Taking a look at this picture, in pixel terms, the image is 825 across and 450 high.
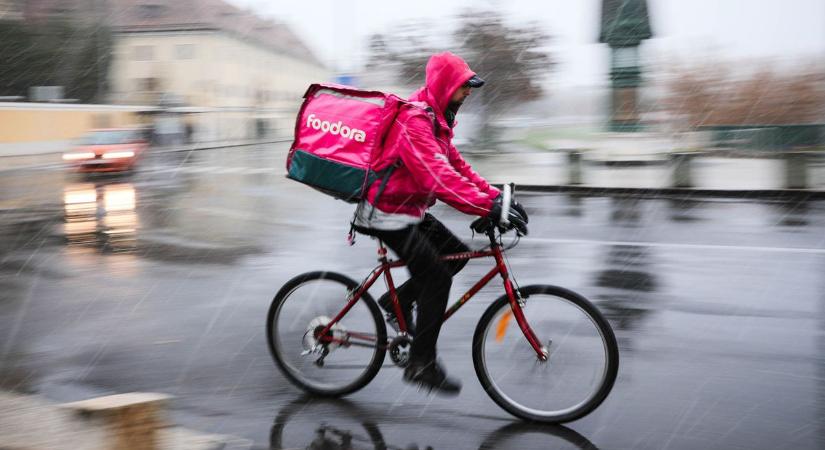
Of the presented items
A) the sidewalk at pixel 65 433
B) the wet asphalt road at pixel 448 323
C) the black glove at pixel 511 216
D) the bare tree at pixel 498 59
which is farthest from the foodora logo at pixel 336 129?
the bare tree at pixel 498 59

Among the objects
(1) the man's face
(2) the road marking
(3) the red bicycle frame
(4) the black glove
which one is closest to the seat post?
(3) the red bicycle frame

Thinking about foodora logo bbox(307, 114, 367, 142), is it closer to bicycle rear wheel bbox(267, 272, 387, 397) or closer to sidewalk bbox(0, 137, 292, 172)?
bicycle rear wheel bbox(267, 272, 387, 397)

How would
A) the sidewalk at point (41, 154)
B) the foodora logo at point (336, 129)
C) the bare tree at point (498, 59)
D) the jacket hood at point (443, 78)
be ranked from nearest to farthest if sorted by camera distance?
the jacket hood at point (443, 78)
the foodora logo at point (336, 129)
the bare tree at point (498, 59)
the sidewalk at point (41, 154)

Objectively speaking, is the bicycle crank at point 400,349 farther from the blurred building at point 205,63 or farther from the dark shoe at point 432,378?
the blurred building at point 205,63

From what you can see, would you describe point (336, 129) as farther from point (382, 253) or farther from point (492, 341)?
point (492, 341)

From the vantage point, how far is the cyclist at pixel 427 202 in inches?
155

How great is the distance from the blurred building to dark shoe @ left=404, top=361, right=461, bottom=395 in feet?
174

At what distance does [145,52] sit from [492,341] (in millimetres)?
62421

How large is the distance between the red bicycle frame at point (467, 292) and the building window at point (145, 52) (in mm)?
61298

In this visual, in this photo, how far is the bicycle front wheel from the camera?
13.2 ft

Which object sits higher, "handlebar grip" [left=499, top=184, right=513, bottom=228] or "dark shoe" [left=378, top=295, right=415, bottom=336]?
"handlebar grip" [left=499, top=184, right=513, bottom=228]

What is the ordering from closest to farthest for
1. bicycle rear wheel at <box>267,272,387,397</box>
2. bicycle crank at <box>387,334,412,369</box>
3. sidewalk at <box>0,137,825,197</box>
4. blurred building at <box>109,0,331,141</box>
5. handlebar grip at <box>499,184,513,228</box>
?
handlebar grip at <box>499,184,513,228</box> → bicycle crank at <box>387,334,412,369</box> → bicycle rear wheel at <box>267,272,387,397</box> → sidewalk at <box>0,137,825,197</box> → blurred building at <box>109,0,331,141</box>

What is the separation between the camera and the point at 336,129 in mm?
4145

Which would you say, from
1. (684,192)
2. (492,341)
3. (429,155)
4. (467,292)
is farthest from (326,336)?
(684,192)
